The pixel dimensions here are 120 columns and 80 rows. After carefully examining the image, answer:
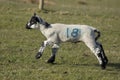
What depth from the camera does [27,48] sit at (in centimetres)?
1343

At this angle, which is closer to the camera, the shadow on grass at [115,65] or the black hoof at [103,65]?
the black hoof at [103,65]

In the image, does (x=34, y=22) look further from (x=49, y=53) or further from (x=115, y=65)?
(x=115, y=65)

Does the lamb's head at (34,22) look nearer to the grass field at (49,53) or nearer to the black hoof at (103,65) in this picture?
the grass field at (49,53)

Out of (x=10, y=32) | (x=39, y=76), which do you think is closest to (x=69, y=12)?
(x=10, y=32)

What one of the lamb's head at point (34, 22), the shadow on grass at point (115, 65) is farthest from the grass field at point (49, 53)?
the lamb's head at point (34, 22)

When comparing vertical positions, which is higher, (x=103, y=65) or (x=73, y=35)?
(x=73, y=35)

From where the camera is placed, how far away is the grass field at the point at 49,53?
10547 mm

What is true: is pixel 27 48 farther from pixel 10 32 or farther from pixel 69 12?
pixel 69 12

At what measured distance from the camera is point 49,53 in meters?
12.8

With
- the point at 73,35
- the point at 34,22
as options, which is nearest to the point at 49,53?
the point at 34,22

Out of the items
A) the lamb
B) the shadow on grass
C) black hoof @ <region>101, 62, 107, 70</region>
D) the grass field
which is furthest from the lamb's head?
the shadow on grass

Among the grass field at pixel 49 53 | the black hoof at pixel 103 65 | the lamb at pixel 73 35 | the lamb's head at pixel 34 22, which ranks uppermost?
the lamb's head at pixel 34 22

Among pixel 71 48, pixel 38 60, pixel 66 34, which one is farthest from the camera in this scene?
pixel 71 48

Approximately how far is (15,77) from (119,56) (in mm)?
4075
